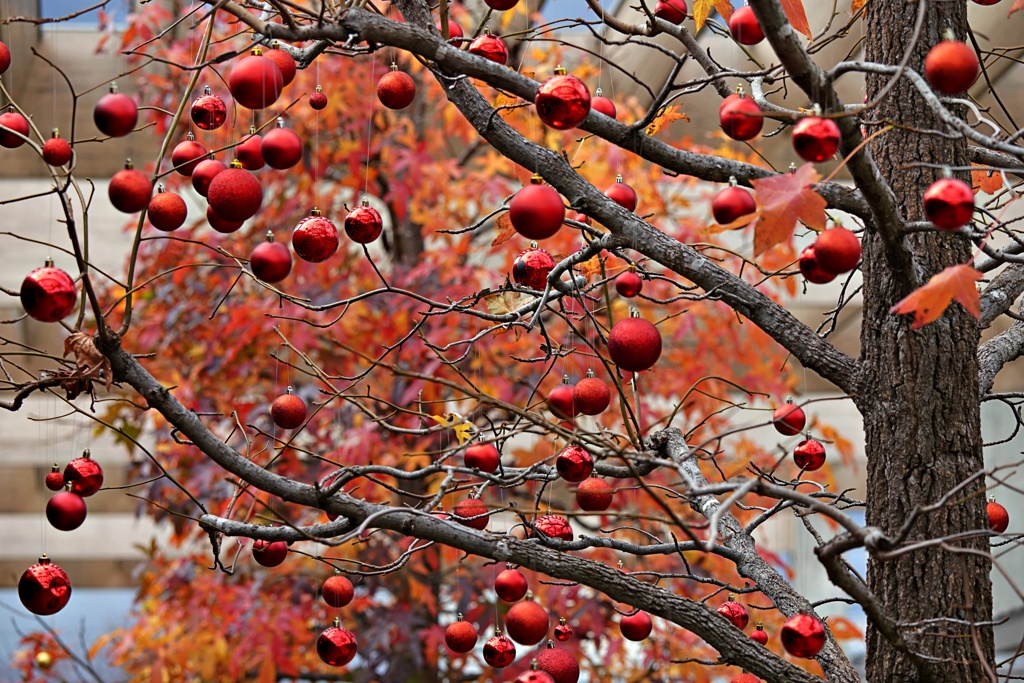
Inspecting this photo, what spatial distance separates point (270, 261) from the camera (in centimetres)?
96

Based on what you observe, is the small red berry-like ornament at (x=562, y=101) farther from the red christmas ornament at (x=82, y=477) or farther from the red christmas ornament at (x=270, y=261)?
the red christmas ornament at (x=82, y=477)

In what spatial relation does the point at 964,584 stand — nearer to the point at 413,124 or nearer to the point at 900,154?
the point at 900,154

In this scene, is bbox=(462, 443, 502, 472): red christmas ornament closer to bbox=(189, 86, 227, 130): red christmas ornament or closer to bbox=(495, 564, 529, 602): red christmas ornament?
bbox=(495, 564, 529, 602): red christmas ornament

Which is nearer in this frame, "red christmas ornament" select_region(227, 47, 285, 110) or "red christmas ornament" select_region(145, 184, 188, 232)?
"red christmas ornament" select_region(227, 47, 285, 110)

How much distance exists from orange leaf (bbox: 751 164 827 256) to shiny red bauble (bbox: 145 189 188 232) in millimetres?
534

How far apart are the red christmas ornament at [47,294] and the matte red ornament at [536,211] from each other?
14.4 inches

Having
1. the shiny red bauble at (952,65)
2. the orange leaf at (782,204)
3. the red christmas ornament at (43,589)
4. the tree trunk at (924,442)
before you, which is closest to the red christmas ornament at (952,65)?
the shiny red bauble at (952,65)

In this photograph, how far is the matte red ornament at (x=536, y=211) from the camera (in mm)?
843

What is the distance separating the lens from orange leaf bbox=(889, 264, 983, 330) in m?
0.75

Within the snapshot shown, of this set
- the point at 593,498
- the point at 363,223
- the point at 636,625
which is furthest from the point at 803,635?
the point at 363,223

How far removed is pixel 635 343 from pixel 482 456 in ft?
0.96

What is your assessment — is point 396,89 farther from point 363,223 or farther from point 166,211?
point 166,211

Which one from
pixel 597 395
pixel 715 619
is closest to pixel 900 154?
pixel 597 395

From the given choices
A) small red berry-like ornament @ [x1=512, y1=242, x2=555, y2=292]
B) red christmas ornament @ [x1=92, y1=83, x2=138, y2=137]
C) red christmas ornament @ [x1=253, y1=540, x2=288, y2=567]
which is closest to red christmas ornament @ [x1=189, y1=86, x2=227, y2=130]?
red christmas ornament @ [x1=92, y1=83, x2=138, y2=137]
